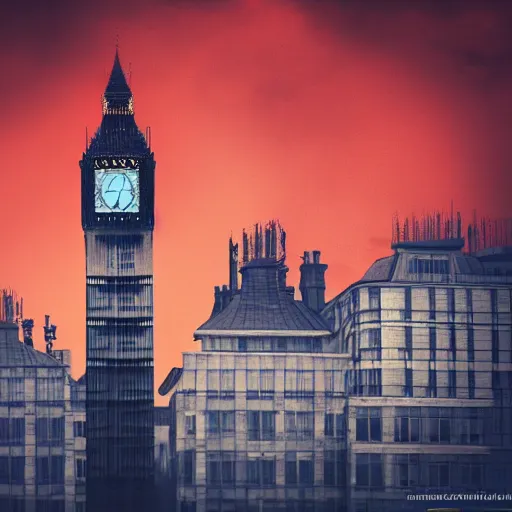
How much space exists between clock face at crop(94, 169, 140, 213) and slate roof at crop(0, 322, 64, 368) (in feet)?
46.1

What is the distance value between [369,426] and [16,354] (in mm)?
23474

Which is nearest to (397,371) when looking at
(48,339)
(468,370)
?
(468,370)

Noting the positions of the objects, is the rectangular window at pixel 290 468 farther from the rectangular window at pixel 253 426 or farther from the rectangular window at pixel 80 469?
the rectangular window at pixel 80 469

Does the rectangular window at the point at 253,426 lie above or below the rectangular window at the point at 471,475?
above

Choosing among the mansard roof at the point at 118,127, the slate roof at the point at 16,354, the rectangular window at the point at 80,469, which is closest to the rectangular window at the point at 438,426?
the rectangular window at the point at 80,469

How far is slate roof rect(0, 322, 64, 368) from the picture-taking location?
144m

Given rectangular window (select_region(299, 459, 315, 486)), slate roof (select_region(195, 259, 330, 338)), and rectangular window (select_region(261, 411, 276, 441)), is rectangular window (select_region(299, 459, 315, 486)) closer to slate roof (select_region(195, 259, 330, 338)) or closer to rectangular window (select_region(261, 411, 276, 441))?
rectangular window (select_region(261, 411, 276, 441))

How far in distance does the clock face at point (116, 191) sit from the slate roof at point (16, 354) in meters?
14.1

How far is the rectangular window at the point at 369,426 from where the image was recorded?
449 ft

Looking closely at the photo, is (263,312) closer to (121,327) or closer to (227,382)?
(227,382)

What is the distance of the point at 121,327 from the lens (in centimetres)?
13638

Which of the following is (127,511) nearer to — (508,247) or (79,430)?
(79,430)

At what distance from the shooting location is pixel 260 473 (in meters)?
137

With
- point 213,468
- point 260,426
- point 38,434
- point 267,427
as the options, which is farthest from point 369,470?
point 38,434
